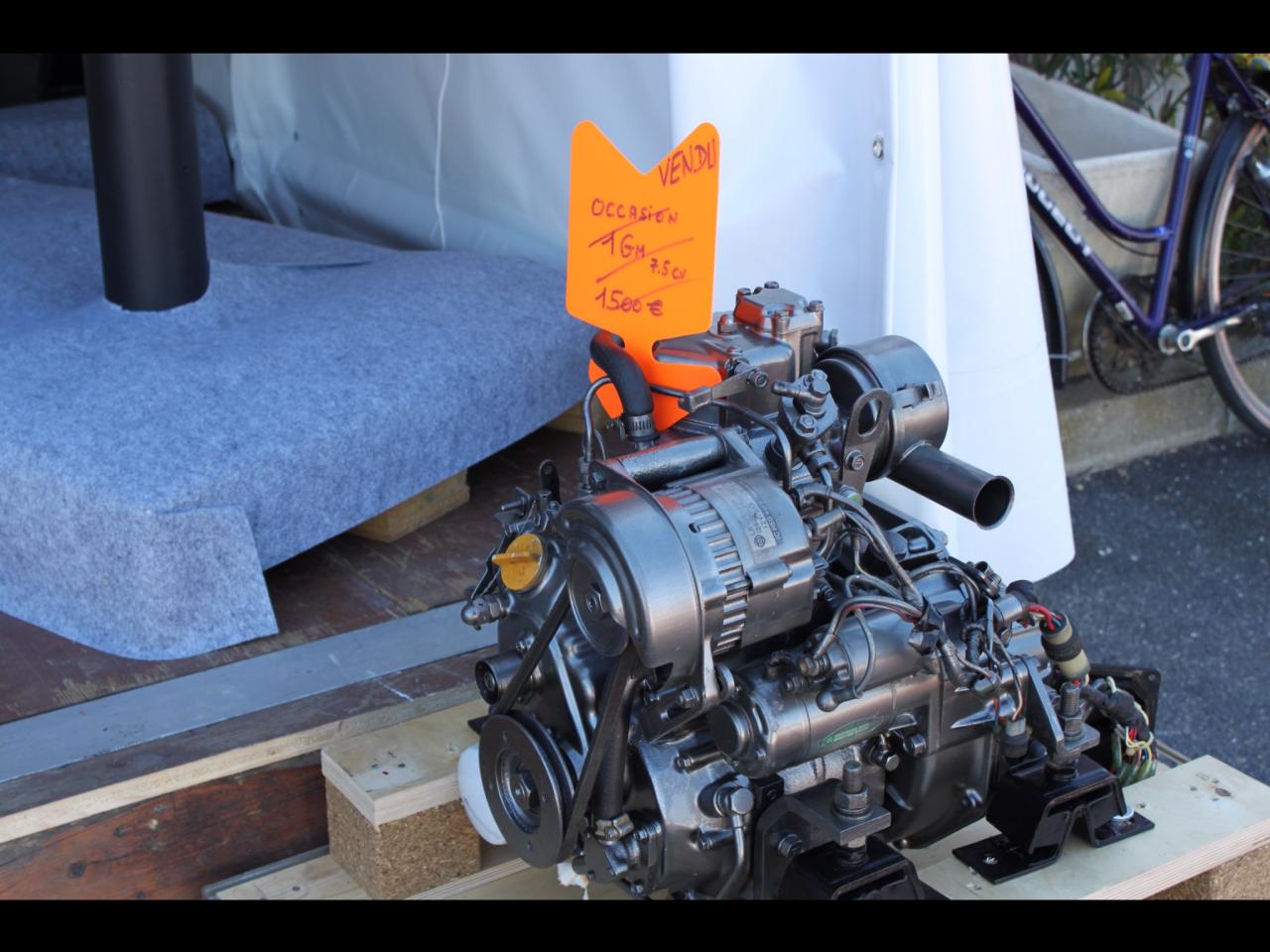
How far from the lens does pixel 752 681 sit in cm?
114

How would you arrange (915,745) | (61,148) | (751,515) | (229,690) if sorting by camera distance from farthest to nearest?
(61,148)
(229,690)
(915,745)
(751,515)

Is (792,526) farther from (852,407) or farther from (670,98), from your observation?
(670,98)

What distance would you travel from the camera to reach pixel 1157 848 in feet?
4.37

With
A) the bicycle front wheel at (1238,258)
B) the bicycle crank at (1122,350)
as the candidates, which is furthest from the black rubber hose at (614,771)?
the bicycle front wheel at (1238,258)

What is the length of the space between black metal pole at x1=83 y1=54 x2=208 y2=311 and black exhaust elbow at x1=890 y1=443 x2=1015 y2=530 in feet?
3.88

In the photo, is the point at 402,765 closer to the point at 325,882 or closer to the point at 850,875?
the point at 325,882

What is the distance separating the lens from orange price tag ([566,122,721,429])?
48.6 inches

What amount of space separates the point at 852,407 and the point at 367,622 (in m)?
0.74

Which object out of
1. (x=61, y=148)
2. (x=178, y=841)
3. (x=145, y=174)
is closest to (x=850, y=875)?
(x=178, y=841)

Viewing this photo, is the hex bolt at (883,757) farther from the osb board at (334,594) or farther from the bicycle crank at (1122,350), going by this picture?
the bicycle crank at (1122,350)

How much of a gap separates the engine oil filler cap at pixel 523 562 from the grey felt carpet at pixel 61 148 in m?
2.05

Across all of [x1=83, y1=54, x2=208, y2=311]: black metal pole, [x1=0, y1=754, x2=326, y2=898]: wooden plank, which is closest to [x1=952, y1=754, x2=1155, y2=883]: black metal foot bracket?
[x1=0, y1=754, x2=326, y2=898]: wooden plank

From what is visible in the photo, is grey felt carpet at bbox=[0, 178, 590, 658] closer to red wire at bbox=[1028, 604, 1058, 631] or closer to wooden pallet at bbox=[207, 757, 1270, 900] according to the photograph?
wooden pallet at bbox=[207, 757, 1270, 900]

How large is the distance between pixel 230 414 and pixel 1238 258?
2580mm
